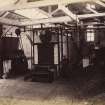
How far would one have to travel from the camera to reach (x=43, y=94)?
1080 centimetres

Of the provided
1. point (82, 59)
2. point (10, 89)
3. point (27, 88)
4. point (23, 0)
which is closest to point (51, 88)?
point (27, 88)

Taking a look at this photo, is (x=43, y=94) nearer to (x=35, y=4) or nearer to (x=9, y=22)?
(x=9, y=22)

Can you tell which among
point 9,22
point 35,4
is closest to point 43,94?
point 9,22

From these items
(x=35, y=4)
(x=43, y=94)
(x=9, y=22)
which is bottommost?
(x=43, y=94)

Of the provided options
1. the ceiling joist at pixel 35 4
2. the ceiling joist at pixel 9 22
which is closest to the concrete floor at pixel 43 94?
the ceiling joist at pixel 9 22

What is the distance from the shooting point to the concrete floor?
367 inches

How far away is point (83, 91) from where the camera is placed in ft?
36.4

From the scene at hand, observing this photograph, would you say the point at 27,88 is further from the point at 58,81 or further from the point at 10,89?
the point at 58,81

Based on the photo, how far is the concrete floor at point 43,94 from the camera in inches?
367

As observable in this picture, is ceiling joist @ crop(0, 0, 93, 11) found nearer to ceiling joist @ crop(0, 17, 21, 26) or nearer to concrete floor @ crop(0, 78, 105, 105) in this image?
ceiling joist @ crop(0, 17, 21, 26)

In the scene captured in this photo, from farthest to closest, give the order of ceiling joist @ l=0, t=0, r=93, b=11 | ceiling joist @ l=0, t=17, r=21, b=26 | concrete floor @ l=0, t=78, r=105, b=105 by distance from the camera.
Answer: ceiling joist @ l=0, t=17, r=21, b=26 < concrete floor @ l=0, t=78, r=105, b=105 < ceiling joist @ l=0, t=0, r=93, b=11

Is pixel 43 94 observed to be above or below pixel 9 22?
below

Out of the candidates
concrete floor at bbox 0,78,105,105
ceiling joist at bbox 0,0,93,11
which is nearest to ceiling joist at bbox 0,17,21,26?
ceiling joist at bbox 0,0,93,11

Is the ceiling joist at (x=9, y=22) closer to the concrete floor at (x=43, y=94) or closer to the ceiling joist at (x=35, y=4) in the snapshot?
the ceiling joist at (x=35, y=4)
